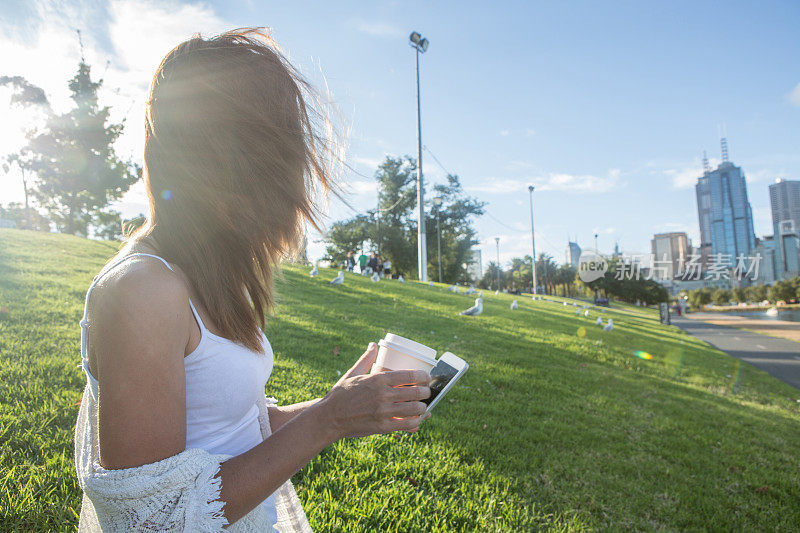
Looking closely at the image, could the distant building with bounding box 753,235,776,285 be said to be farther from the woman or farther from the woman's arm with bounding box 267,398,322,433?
the woman

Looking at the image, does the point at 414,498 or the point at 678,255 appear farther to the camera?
the point at 678,255

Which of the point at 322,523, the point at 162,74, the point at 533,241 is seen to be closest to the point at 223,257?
the point at 162,74

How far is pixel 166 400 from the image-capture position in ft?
3.07

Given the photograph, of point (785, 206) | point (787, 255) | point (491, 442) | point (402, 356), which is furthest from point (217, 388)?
point (785, 206)

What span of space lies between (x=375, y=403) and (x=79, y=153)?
123ft

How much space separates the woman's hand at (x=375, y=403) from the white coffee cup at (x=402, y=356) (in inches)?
8.3

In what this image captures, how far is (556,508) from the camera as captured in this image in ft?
10.5

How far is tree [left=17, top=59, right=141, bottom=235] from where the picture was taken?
2971 centimetres

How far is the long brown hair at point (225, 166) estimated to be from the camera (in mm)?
1160

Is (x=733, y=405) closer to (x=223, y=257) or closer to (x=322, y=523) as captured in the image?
(x=322, y=523)

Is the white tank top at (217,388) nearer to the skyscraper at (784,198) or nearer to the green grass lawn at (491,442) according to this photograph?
the green grass lawn at (491,442)

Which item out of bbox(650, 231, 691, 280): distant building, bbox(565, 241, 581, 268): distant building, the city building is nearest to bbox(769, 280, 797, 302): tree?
bbox(565, 241, 581, 268): distant building

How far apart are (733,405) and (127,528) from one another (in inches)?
366

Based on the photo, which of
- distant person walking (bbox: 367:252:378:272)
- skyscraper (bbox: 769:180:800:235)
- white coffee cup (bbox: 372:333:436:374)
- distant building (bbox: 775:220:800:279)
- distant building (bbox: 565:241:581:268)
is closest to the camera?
white coffee cup (bbox: 372:333:436:374)
